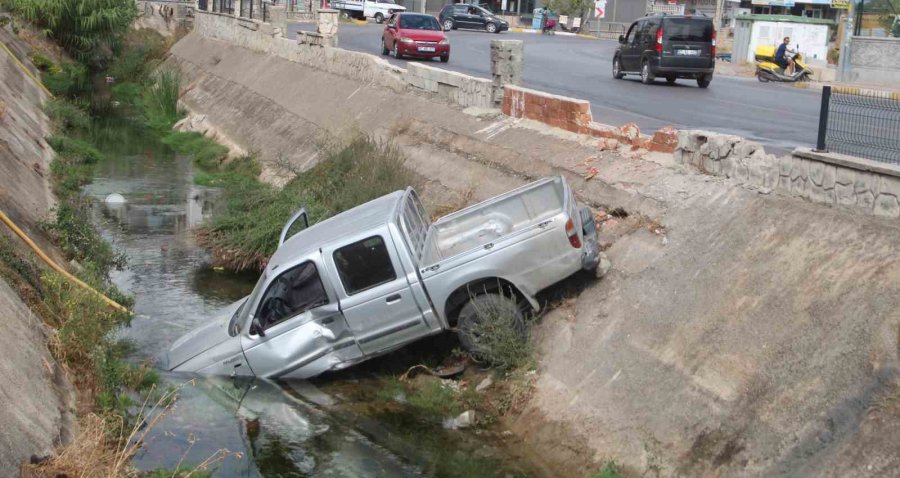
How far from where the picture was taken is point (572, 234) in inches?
455

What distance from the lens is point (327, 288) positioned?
1180 centimetres

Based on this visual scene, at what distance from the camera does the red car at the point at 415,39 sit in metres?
36.4

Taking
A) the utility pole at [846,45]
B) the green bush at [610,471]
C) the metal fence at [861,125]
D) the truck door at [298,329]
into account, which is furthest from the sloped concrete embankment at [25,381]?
the utility pole at [846,45]

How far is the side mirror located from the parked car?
50.6 metres

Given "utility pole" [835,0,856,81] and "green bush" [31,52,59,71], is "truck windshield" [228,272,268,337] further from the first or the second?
"green bush" [31,52,59,71]

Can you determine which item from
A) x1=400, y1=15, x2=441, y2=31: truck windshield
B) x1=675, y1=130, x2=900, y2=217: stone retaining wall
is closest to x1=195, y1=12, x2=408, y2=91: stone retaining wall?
x1=400, y1=15, x2=441, y2=31: truck windshield

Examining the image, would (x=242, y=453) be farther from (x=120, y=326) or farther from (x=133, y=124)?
(x=133, y=124)

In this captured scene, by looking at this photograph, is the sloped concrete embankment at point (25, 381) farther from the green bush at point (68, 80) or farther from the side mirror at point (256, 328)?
the green bush at point (68, 80)

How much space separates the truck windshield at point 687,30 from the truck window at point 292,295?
63.4 ft

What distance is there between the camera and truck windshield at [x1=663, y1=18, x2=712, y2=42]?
2884cm

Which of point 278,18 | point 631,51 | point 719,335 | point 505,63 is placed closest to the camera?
point 719,335

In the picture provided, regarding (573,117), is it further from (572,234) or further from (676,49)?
(676,49)

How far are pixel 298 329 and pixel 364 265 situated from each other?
1121 mm

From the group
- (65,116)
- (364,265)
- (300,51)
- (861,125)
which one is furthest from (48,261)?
(65,116)
